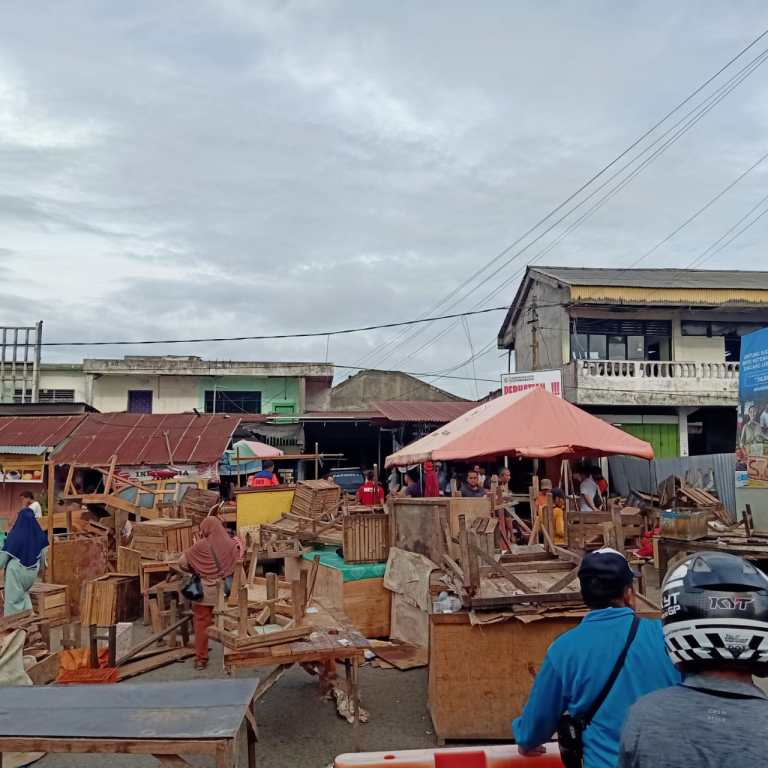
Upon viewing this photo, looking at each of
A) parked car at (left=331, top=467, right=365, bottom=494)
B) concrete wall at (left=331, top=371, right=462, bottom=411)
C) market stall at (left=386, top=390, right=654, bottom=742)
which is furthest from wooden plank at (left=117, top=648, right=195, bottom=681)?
concrete wall at (left=331, top=371, right=462, bottom=411)

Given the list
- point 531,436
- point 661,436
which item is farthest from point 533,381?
point 531,436

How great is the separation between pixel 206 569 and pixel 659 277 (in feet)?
69.7

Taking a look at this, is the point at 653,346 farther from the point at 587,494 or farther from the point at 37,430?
the point at 37,430

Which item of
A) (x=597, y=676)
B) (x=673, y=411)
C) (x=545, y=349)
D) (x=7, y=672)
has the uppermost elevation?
(x=545, y=349)

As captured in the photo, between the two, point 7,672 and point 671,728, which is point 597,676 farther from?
point 7,672

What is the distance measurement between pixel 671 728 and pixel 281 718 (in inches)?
207

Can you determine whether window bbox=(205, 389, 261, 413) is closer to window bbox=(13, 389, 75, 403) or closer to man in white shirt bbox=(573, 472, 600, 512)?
window bbox=(13, 389, 75, 403)

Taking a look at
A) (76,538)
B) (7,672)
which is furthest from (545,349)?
(7,672)

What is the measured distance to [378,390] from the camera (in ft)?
104

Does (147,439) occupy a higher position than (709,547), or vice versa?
(147,439)

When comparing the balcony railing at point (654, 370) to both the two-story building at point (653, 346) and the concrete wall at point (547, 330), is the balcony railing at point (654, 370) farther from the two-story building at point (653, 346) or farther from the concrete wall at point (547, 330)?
the concrete wall at point (547, 330)

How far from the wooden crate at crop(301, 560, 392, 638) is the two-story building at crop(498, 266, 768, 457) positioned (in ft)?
46.1

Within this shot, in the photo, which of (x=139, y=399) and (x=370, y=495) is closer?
(x=370, y=495)

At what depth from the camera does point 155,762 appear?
5.42m
